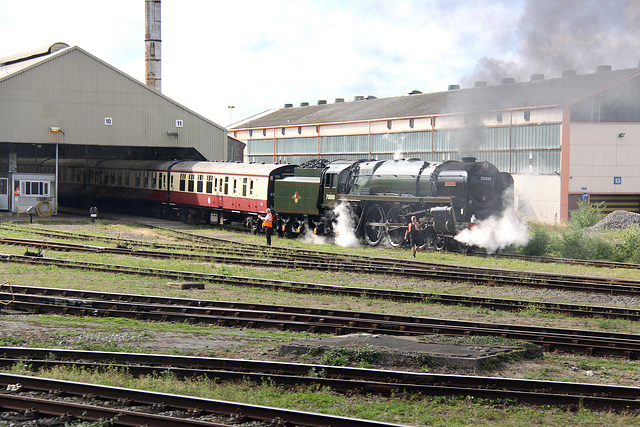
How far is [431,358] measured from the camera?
31.6ft

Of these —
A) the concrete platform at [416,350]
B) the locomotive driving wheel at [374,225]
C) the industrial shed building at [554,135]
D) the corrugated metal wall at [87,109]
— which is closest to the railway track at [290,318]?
the concrete platform at [416,350]

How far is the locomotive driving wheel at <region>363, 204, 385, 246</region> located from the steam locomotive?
1.7 inches

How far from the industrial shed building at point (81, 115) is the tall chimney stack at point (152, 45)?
7.86 metres

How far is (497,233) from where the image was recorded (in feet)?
79.9

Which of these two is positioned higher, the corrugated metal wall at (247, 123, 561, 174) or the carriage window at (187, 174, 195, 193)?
the corrugated metal wall at (247, 123, 561, 174)

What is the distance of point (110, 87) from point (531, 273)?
96.1 ft

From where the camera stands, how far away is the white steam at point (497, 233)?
24125 mm

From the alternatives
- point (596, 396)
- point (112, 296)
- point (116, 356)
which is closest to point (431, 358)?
point (596, 396)

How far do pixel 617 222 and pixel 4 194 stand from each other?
33810 mm

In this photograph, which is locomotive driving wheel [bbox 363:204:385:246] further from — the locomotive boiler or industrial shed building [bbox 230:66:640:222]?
industrial shed building [bbox 230:66:640:222]

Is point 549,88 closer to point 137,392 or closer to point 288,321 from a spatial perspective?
point 288,321

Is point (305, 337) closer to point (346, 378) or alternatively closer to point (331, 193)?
point (346, 378)

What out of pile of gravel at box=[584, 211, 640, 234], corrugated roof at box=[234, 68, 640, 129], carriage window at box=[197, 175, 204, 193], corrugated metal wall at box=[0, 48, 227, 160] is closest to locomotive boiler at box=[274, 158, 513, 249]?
carriage window at box=[197, 175, 204, 193]

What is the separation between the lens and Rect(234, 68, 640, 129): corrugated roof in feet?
124
